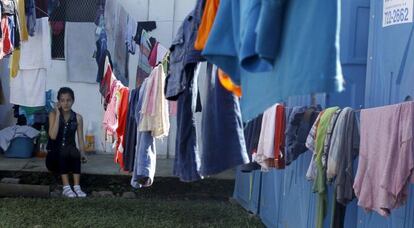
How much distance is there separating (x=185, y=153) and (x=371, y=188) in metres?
0.96

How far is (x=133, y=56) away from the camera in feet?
30.8

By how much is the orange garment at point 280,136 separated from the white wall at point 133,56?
5.30 m

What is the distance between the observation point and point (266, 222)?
6109mm

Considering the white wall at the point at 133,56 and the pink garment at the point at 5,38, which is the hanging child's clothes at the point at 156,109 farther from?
the white wall at the point at 133,56

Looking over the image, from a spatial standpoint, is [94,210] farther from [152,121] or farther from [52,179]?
[152,121]

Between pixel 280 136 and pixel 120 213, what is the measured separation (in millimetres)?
3032

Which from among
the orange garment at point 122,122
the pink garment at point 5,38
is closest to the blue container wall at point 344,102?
the orange garment at point 122,122

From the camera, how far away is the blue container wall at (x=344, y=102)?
427 centimetres

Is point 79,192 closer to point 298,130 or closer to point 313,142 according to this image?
point 298,130

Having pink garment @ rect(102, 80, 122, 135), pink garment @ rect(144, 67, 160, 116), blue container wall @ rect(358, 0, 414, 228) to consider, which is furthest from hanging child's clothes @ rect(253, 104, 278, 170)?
pink garment @ rect(102, 80, 122, 135)

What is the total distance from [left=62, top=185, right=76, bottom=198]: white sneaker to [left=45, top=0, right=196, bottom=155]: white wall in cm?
217

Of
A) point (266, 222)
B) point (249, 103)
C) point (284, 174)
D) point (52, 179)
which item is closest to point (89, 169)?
point (52, 179)

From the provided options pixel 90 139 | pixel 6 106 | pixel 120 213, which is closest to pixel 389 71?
pixel 120 213

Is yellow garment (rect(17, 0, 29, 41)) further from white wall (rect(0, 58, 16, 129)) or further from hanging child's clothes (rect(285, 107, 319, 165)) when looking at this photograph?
hanging child's clothes (rect(285, 107, 319, 165))
